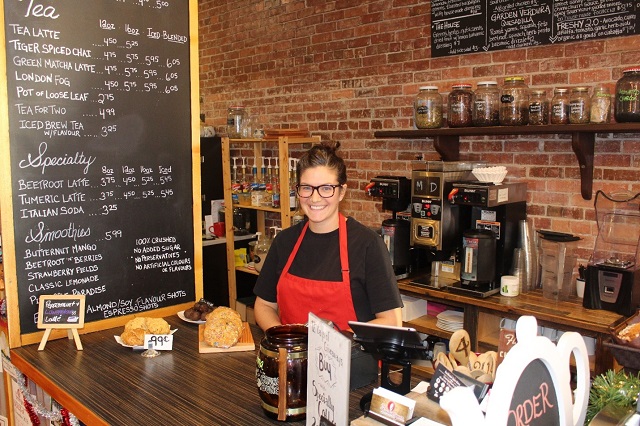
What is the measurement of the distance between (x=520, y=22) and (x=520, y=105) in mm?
551

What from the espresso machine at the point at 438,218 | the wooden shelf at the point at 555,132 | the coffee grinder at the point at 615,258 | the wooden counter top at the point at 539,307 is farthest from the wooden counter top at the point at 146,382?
the wooden shelf at the point at 555,132

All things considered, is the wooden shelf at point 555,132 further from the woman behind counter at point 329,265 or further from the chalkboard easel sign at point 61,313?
the chalkboard easel sign at point 61,313

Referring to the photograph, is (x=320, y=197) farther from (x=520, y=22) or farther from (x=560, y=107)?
(x=520, y=22)

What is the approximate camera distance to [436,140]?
3977 mm

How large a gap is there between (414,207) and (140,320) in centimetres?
191

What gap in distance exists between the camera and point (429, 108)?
3.97m

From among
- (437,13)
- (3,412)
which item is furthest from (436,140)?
(3,412)

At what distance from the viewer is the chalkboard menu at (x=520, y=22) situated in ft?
10.9

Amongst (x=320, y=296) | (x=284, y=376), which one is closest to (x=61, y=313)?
(x=320, y=296)

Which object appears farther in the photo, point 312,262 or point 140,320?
point 312,262

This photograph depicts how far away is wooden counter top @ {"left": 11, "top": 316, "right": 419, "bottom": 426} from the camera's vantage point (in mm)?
1777

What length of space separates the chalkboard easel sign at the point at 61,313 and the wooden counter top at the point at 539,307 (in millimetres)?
1971

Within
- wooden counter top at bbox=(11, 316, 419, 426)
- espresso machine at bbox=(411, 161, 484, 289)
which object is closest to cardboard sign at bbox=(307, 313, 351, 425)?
wooden counter top at bbox=(11, 316, 419, 426)

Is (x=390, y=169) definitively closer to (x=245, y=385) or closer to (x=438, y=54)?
(x=438, y=54)
